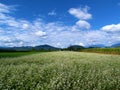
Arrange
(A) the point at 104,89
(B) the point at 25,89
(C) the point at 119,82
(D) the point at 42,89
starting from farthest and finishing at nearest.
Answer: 1. (C) the point at 119,82
2. (A) the point at 104,89
3. (B) the point at 25,89
4. (D) the point at 42,89

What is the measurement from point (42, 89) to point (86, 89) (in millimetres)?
1988

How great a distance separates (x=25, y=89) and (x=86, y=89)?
8.15ft

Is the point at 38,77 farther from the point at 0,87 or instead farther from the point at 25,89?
the point at 0,87

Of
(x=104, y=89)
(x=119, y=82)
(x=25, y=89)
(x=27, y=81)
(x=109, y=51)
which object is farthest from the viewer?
(x=109, y=51)

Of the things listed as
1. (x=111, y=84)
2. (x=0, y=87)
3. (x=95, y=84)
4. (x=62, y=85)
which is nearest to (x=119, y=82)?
(x=111, y=84)

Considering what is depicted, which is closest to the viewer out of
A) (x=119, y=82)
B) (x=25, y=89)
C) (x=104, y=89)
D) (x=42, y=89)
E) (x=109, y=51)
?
(x=42, y=89)

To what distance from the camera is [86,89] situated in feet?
28.6

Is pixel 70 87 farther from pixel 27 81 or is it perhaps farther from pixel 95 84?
pixel 27 81

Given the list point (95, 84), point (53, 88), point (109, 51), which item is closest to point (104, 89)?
point (95, 84)

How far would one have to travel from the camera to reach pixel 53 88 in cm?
810

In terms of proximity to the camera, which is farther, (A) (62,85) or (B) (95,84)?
(B) (95,84)

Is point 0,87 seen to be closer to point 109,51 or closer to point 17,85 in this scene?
point 17,85

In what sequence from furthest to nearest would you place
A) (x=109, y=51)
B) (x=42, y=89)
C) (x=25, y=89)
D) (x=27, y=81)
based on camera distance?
(x=109, y=51), (x=27, y=81), (x=25, y=89), (x=42, y=89)

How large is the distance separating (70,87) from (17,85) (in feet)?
7.20
